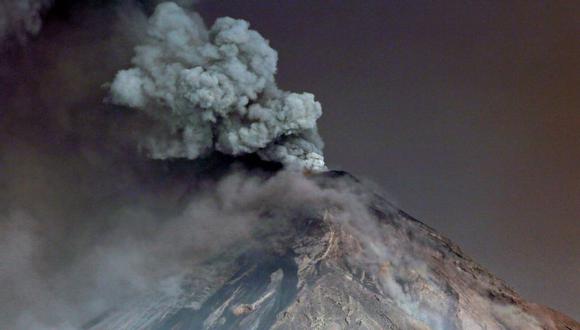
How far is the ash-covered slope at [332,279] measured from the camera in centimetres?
2823

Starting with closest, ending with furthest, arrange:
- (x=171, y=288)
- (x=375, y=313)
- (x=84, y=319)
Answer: (x=375, y=313) < (x=171, y=288) < (x=84, y=319)

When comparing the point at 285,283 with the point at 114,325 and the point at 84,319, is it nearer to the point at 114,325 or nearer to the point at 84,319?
the point at 114,325

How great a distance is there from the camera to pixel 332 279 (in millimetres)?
29594

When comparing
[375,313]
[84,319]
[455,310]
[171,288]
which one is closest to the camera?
[375,313]

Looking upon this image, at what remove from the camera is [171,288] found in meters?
31.8

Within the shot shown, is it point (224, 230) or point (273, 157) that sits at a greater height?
point (273, 157)

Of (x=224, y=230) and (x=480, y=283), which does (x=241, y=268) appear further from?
(x=480, y=283)

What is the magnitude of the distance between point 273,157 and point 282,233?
3.35 metres

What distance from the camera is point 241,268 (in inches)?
1270

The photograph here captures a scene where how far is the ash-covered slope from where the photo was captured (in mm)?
28234

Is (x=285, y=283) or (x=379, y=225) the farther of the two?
(x=379, y=225)

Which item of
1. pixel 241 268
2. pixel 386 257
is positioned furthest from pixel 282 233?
pixel 386 257

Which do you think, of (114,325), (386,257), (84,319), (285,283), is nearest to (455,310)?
(386,257)

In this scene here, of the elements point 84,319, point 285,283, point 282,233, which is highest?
point 282,233
